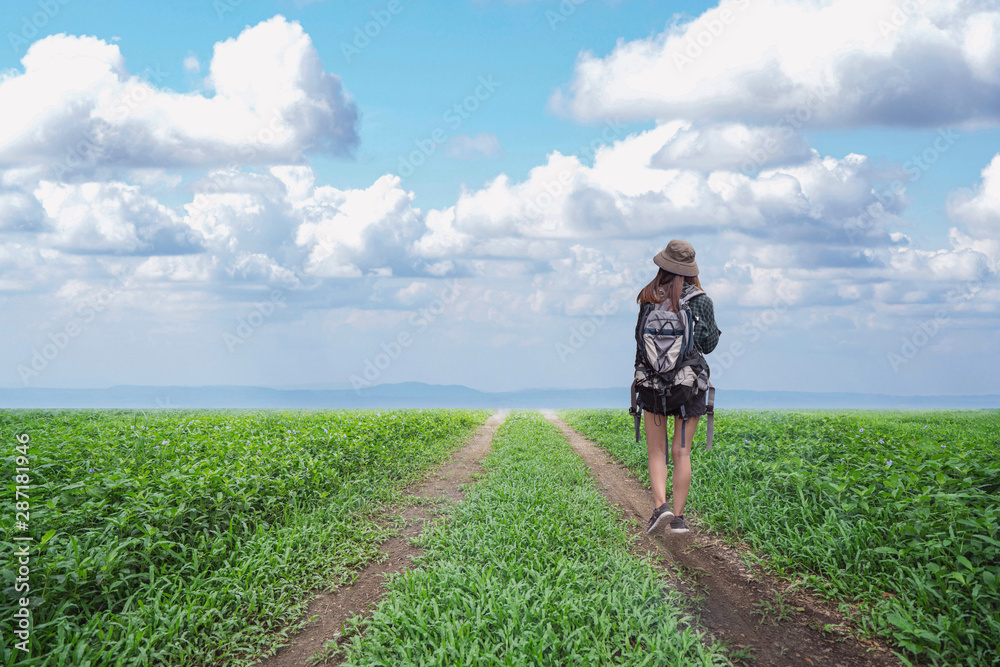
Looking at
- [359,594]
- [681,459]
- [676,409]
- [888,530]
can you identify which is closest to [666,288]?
[676,409]

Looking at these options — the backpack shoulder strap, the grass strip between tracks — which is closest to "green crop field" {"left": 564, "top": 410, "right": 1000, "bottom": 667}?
the grass strip between tracks

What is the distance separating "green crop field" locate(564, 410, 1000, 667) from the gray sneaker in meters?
0.81

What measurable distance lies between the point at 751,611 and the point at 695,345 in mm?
2509

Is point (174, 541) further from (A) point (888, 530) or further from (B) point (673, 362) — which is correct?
(A) point (888, 530)

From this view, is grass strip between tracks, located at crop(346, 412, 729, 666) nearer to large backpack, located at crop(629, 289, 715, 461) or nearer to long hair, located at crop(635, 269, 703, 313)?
large backpack, located at crop(629, 289, 715, 461)

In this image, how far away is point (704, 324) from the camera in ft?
18.6

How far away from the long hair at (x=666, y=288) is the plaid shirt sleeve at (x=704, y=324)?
17 centimetres

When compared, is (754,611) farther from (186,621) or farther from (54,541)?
(54,541)

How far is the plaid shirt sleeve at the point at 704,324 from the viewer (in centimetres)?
567

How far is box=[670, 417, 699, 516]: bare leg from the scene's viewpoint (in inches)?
226

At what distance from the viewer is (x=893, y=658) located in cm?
372

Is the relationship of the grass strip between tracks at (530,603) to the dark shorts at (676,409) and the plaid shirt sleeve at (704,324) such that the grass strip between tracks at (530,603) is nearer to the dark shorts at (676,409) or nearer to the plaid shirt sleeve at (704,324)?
the dark shorts at (676,409)

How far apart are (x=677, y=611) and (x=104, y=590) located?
4.36 metres

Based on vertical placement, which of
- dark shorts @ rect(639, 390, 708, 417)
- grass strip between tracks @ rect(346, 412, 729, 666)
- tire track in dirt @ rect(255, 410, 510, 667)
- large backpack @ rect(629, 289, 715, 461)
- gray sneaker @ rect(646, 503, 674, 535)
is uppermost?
large backpack @ rect(629, 289, 715, 461)
